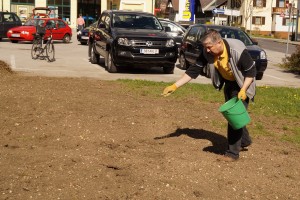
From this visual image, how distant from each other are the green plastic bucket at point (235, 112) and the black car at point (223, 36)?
10913 mm

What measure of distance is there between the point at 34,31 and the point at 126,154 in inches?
1026

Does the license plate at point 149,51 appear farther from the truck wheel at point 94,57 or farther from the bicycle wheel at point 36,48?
the bicycle wheel at point 36,48

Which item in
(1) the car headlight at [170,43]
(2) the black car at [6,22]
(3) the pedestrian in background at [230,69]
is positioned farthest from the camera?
(2) the black car at [6,22]

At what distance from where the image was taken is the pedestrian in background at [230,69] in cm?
615

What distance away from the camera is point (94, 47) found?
2011 centimetres

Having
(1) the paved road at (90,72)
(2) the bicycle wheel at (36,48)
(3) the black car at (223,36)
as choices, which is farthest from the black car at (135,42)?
(2) the bicycle wheel at (36,48)

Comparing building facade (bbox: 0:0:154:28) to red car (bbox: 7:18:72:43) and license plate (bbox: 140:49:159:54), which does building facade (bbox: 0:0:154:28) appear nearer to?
red car (bbox: 7:18:72:43)

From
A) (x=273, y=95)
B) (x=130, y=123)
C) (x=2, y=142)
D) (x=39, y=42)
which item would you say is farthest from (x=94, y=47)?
(x=2, y=142)

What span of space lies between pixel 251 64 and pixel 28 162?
2.69m

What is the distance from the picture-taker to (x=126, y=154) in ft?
21.6

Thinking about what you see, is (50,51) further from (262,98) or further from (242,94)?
(242,94)

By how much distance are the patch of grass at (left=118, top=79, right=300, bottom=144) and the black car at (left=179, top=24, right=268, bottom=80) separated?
3.05 m

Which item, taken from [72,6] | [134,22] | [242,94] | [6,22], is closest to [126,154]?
[242,94]

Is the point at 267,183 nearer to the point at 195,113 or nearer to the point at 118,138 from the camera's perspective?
the point at 118,138
